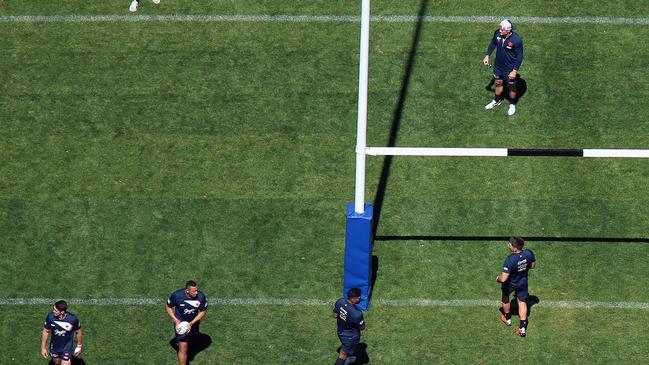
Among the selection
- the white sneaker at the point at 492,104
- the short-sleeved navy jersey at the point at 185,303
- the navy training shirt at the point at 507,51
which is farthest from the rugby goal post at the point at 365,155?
the white sneaker at the point at 492,104

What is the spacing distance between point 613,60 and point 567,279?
4.62 meters

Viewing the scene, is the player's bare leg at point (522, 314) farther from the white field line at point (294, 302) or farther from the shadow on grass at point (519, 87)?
the shadow on grass at point (519, 87)

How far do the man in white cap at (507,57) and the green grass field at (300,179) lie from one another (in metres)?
0.47

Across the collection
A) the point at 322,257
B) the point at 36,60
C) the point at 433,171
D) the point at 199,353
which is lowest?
the point at 199,353

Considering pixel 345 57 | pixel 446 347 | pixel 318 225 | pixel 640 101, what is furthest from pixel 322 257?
pixel 640 101

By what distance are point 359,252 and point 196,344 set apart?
2569 millimetres

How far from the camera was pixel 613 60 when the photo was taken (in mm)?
22203

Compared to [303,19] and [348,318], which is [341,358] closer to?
[348,318]

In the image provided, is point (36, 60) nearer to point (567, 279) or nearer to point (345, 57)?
point (345, 57)

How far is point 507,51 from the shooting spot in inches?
816

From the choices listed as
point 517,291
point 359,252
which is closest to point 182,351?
point 359,252

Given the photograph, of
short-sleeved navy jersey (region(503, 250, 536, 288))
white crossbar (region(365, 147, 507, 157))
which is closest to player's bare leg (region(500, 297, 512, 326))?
short-sleeved navy jersey (region(503, 250, 536, 288))

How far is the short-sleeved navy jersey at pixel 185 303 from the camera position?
58.2 ft

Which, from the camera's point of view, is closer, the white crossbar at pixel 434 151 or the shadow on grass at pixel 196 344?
the white crossbar at pixel 434 151
